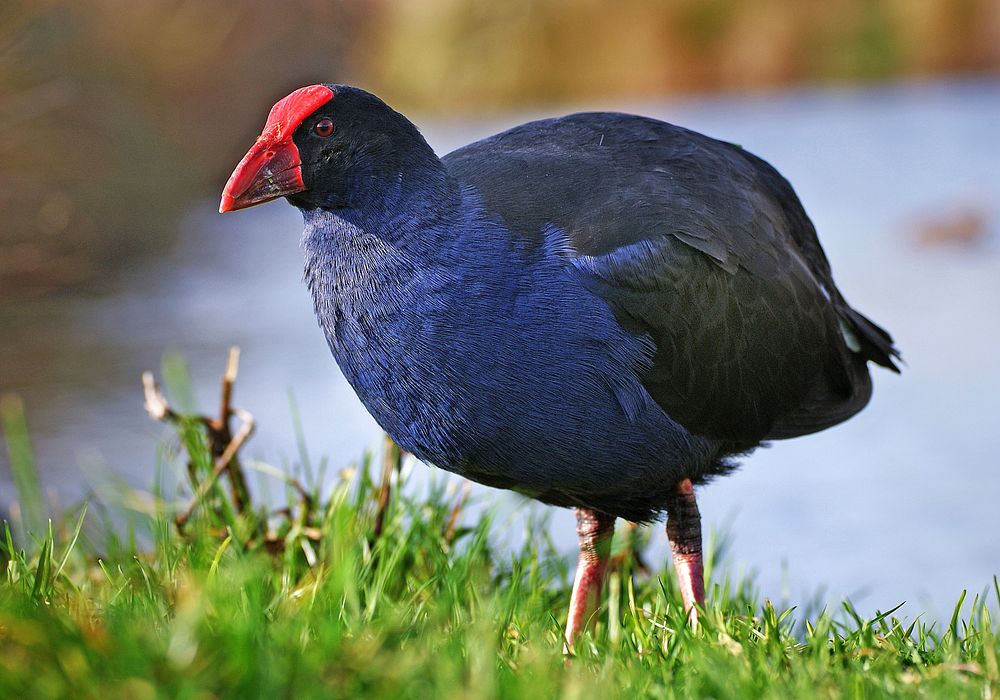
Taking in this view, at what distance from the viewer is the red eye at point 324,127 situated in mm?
2670

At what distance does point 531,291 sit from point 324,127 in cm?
58

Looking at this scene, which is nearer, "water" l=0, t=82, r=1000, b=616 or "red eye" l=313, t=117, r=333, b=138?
"red eye" l=313, t=117, r=333, b=138

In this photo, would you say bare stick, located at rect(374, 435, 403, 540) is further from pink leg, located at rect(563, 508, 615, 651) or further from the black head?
the black head

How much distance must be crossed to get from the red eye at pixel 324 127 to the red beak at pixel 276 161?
3 centimetres

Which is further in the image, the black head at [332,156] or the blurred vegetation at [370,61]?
the blurred vegetation at [370,61]

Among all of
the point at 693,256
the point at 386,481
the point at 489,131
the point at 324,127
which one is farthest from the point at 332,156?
the point at 489,131

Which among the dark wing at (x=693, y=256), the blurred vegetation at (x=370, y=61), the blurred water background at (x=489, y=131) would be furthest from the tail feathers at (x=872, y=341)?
the blurred vegetation at (x=370, y=61)

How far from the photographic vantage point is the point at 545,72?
11.0 m

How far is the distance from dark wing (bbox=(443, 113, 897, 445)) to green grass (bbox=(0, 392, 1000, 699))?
536 mm

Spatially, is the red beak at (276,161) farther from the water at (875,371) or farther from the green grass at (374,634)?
the water at (875,371)

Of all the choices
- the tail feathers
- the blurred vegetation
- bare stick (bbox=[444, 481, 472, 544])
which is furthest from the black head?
the blurred vegetation

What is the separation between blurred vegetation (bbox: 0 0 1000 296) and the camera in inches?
316

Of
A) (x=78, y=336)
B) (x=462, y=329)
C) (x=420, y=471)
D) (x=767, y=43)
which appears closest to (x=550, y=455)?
(x=462, y=329)

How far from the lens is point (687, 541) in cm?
314
